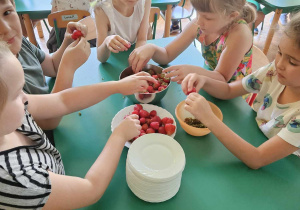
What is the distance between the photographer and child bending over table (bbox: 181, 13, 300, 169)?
0.71m

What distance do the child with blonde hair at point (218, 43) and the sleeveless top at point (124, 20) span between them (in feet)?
1.22

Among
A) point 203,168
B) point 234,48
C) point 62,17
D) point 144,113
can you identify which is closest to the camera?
point 203,168

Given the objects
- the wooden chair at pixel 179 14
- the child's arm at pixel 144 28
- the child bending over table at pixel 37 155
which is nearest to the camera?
the child bending over table at pixel 37 155

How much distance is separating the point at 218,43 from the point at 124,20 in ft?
1.96

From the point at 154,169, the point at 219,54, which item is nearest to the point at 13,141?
the point at 154,169

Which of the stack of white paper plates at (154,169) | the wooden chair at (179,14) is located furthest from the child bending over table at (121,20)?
the wooden chair at (179,14)

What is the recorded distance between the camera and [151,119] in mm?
799

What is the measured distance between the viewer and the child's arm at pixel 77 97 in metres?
0.76

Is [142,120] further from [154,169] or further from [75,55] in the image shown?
[75,55]

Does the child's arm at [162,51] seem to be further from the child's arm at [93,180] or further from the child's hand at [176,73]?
the child's arm at [93,180]

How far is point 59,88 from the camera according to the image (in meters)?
0.91

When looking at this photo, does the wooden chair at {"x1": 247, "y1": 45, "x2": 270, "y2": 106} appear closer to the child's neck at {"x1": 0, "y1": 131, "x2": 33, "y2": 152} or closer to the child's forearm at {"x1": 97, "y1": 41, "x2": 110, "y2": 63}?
the child's forearm at {"x1": 97, "y1": 41, "x2": 110, "y2": 63}

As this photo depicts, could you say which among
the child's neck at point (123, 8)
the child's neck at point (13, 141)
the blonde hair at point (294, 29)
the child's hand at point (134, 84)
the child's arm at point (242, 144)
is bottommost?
the child's arm at point (242, 144)

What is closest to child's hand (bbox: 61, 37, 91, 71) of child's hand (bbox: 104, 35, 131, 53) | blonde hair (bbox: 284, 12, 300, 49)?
child's hand (bbox: 104, 35, 131, 53)
